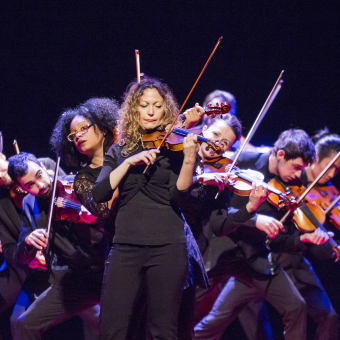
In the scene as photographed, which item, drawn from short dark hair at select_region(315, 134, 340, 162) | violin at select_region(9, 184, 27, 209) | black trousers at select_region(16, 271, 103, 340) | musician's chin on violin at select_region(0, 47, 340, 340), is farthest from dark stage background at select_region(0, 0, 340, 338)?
black trousers at select_region(16, 271, 103, 340)

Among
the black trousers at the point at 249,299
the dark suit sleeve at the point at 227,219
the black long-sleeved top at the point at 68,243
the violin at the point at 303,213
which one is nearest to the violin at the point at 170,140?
the dark suit sleeve at the point at 227,219

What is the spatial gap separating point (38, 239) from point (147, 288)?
2.90ft

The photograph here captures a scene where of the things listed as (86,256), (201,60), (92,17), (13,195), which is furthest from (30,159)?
(201,60)

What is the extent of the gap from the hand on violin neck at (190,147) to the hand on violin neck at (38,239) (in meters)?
1.10

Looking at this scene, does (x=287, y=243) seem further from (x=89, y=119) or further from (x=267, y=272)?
(x=89, y=119)

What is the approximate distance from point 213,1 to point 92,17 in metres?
1.11

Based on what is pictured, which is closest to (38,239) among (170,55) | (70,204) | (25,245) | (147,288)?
(25,245)

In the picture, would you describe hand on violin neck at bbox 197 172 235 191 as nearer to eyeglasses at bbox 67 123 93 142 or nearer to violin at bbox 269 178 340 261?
violin at bbox 269 178 340 261

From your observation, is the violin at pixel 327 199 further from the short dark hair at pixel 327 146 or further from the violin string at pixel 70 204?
the violin string at pixel 70 204

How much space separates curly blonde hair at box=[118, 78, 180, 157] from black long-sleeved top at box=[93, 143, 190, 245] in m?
0.08

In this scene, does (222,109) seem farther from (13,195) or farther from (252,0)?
(252,0)

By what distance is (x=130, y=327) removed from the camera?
203 cm

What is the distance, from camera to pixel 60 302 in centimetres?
268

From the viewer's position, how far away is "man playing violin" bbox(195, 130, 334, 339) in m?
2.86
